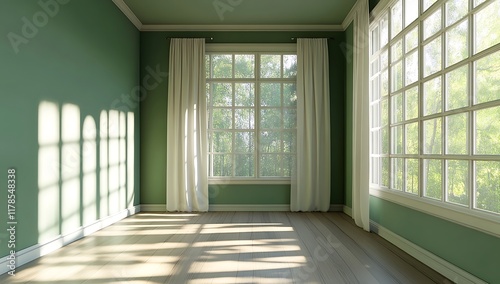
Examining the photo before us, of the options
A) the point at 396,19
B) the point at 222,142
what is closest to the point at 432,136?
the point at 396,19

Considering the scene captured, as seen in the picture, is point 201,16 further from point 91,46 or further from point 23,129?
point 23,129

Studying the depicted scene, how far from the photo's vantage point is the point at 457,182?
2582 millimetres

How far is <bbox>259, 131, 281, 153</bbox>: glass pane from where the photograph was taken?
17.8 ft

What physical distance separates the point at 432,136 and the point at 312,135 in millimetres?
2427

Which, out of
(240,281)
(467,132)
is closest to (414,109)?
(467,132)

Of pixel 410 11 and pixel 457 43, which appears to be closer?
pixel 457 43

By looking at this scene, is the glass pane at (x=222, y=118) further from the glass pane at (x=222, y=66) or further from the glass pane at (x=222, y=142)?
the glass pane at (x=222, y=66)

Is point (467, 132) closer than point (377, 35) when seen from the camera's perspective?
Yes

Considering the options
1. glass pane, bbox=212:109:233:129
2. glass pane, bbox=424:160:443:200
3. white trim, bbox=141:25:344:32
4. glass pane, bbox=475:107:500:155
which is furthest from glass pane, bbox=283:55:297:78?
glass pane, bbox=475:107:500:155

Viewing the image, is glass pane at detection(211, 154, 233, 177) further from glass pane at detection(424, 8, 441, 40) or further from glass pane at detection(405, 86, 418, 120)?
glass pane at detection(424, 8, 441, 40)

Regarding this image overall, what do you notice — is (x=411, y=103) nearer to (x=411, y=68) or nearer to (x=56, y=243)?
(x=411, y=68)

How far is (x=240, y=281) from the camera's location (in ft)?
8.03

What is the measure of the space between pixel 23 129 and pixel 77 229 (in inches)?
51.3

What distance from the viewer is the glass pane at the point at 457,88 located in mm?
2463
